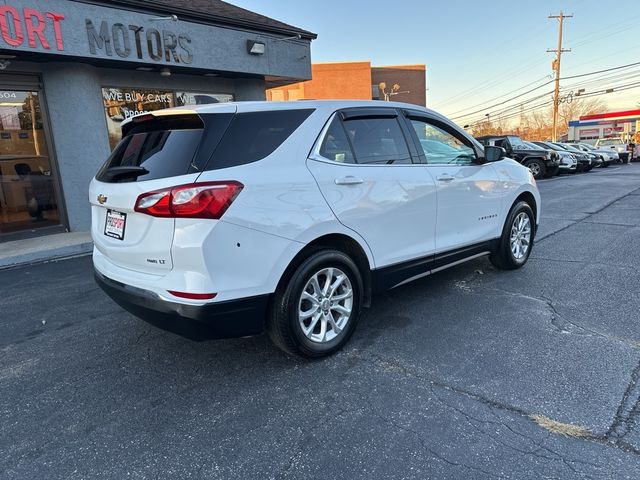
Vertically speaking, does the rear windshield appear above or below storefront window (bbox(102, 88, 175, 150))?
below

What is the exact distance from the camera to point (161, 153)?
2854 mm

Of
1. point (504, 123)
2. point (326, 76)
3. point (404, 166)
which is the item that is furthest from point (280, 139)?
point (504, 123)

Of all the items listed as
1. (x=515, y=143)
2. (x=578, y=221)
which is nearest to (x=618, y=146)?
(x=515, y=143)

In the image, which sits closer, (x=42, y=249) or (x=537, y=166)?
(x=42, y=249)

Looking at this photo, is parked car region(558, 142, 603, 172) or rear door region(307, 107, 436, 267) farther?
parked car region(558, 142, 603, 172)

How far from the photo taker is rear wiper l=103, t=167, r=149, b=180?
9.38 ft

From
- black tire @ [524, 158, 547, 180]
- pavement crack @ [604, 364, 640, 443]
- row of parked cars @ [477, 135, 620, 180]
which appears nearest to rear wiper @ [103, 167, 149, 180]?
pavement crack @ [604, 364, 640, 443]

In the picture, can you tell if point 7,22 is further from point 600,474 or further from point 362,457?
point 600,474

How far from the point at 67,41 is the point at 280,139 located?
21.1 ft

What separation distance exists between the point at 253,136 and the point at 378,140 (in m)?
1.20

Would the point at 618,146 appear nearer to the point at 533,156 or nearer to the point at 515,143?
the point at 515,143

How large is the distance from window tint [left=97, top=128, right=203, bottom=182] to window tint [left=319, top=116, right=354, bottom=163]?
929mm

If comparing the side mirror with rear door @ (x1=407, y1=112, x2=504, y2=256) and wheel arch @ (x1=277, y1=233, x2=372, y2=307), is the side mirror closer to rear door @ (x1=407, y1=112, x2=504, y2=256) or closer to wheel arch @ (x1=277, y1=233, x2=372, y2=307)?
rear door @ (x1=407, y1=112, x2=504, y2=256)

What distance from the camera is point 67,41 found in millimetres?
7348
